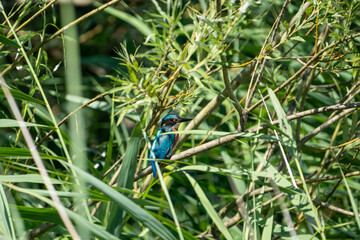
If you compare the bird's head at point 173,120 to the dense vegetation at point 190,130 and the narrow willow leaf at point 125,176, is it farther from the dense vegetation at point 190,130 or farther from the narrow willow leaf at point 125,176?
the narrow willow leaf at point 125,176

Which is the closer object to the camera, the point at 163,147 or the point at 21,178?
the point at 21,178

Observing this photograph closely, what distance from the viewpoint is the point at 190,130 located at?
1.59 metres

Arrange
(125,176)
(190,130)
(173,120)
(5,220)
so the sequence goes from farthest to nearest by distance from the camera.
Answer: (173,120) → (190,130) → (125,176) → (5,220)

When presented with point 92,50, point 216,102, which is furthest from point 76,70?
point 92,50

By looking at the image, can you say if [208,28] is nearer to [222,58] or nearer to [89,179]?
[222,58]

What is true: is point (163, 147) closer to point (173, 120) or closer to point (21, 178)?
point (173, 120)

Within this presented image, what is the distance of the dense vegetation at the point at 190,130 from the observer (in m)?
1.31

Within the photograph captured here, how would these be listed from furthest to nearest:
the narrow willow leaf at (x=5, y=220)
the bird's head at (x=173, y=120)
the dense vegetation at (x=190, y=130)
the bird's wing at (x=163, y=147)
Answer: the bird's wing at (x=163, y=147) → the bird's head at (x=173, y=120) → the dense vegetation at (x=190, y=130) → the narrow willow leaf at (x=5, y=220)

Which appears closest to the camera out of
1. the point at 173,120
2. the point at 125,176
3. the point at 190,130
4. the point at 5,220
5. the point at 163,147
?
the point at 5,220

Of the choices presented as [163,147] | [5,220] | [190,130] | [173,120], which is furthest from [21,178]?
[163,147]

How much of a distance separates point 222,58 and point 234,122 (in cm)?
140

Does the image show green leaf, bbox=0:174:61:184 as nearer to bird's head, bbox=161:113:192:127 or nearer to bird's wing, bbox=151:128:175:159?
bird's head, bbox=161:113:192:127

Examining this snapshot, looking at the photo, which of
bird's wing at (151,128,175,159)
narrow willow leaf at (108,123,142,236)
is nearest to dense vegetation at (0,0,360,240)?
narrow willow leaf at (108,123,142,236)

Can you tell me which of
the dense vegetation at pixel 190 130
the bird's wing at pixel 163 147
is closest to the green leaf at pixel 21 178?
the dense vegetation at pixel 190 130
